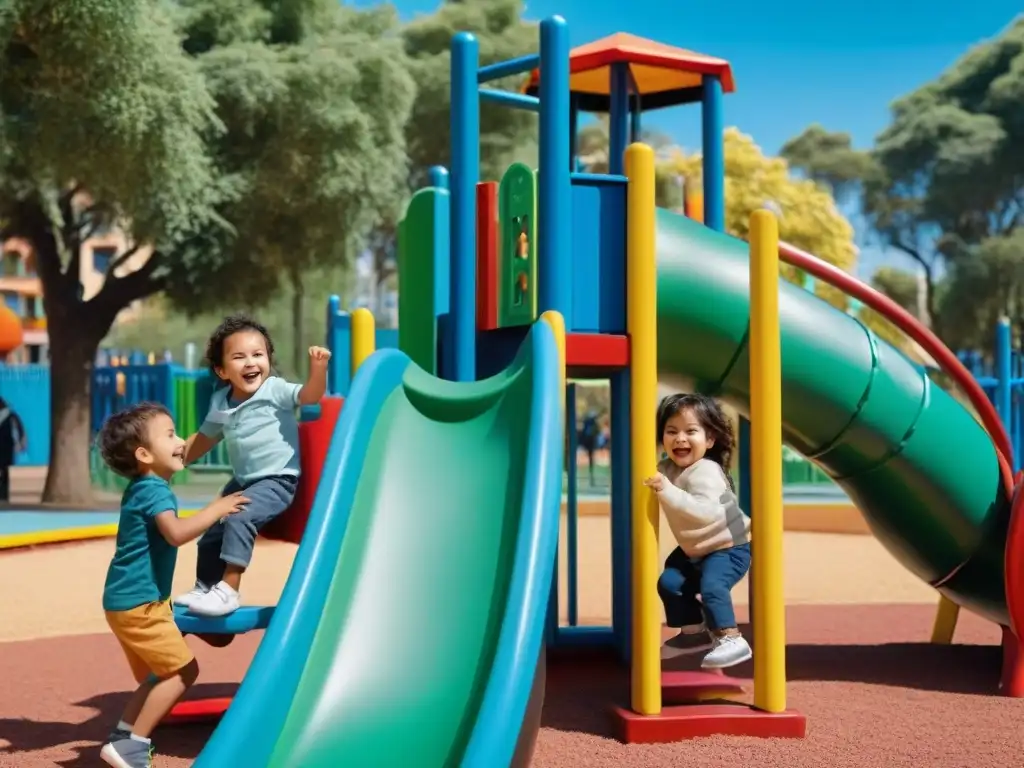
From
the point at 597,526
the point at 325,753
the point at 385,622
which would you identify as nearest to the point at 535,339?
the point at 385,622

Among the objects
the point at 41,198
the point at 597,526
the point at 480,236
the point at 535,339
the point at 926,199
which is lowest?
the point at 597,526

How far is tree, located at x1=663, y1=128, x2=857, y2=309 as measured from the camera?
3269 centimetres

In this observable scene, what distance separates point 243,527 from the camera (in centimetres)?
449

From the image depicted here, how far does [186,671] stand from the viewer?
Result: 4328mm

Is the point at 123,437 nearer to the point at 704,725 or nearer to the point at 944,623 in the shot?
the point at 704,725

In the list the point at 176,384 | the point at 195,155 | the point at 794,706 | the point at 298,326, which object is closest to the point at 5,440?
the point at 176,384

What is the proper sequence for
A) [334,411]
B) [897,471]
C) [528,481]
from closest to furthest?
[528,481] → [334,411] → [897,471]

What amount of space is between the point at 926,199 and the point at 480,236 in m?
39.9

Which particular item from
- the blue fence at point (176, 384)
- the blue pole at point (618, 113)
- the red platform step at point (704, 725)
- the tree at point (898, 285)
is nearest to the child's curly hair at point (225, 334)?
the red platform step at point (704, 725)

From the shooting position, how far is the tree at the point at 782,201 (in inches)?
1287

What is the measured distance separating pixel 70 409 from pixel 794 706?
48.8 feet

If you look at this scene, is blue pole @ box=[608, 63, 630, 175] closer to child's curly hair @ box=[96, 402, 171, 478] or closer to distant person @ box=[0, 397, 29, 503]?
child's curly hair @ box=[96, 402, 171, 478]

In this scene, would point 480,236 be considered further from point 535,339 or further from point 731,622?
point 731,622

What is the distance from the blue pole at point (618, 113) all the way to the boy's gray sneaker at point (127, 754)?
4.13 meters
